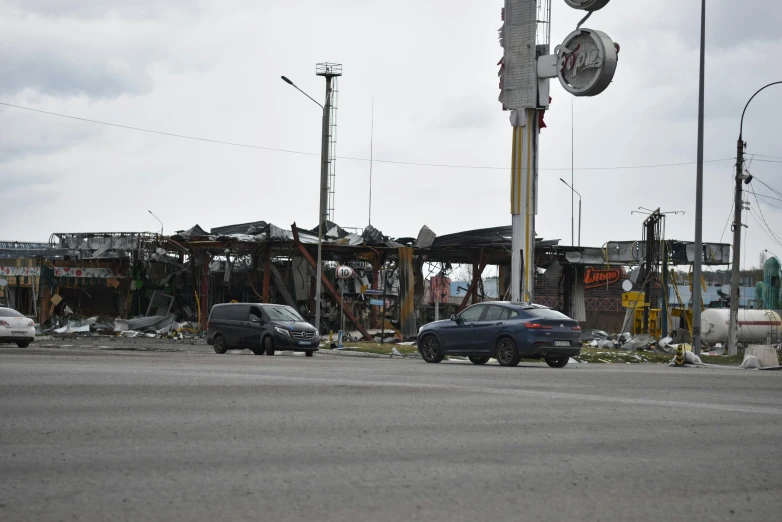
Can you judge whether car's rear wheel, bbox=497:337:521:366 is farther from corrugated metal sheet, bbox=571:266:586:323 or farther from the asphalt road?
corrugated metal sheet, bbox=571:266:586:323

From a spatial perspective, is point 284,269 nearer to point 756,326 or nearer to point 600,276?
point 600,276

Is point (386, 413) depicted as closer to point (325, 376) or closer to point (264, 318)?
point (325, 376)

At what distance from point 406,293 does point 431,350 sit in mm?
19429

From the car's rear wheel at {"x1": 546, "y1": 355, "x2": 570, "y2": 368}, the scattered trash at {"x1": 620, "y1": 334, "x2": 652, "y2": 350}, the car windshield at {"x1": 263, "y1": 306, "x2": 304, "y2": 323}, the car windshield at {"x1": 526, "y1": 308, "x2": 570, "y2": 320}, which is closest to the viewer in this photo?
the car windshield at {"x1": 526, "y1": 308, "x2": 570, "y2": 320}

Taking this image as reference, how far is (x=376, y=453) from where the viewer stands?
779 centimetres

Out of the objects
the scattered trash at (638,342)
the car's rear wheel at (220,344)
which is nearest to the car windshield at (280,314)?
the car's rear wheel at (220,344)

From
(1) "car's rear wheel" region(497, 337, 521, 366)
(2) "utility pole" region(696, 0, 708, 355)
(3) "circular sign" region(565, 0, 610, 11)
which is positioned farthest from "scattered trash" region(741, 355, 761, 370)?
(3) "circular sign" region(565, 0, 610, 11)

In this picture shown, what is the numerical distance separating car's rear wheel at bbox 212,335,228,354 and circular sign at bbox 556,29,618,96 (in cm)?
1549

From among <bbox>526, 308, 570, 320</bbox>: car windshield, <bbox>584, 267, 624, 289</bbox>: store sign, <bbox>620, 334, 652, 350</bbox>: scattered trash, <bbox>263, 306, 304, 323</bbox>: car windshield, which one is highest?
<bbox>584, 267, 624, 289</bbox>: store sign

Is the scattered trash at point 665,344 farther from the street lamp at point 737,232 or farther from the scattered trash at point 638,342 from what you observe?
the street lamp at point 737,232

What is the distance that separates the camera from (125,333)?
46156 mm

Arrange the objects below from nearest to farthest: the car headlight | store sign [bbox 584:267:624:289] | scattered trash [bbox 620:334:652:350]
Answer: the car headlight
scattered trash [bbox 620:334:652:350]
store sign [bbox 584:267:624:289]

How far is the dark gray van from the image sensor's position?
30938 mm

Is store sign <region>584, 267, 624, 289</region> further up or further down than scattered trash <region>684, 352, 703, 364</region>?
further up
